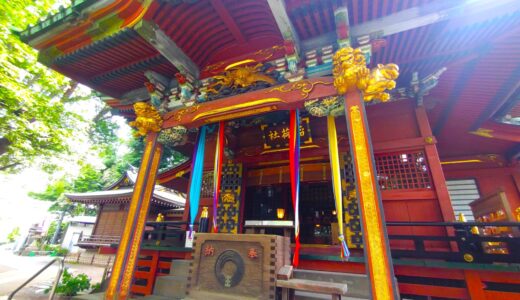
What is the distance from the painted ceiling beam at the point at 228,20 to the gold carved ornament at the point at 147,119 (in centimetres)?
254

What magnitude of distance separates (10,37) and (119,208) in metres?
14.4

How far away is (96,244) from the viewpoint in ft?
55.0

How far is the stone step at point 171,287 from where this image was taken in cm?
467

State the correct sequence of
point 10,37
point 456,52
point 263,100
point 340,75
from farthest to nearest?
point 10,37, point 263,100, point 456,52, point 340,75

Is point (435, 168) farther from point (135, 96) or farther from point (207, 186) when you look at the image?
point (135, 96)

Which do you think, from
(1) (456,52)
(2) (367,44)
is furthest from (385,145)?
(2) (367,44)

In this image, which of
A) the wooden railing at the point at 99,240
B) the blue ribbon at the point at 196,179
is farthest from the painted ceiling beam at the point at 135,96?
the wooden railing at the point at 99,240

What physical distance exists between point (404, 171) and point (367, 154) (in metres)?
2.90

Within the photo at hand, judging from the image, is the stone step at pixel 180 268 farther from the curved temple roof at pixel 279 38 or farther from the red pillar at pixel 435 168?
the red pillar at pixel 435 168

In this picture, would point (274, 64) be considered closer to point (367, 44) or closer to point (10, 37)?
point (367, 44)

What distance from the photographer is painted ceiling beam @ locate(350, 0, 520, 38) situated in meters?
3.28

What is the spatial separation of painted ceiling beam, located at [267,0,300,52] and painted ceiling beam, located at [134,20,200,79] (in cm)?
217

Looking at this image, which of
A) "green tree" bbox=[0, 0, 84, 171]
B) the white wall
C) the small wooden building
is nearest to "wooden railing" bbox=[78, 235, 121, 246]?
the small wooden building

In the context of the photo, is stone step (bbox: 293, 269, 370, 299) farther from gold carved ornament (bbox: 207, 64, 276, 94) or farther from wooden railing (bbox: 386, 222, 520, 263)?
gold carved ornament (bbox: 207, 64, 276, 94)
